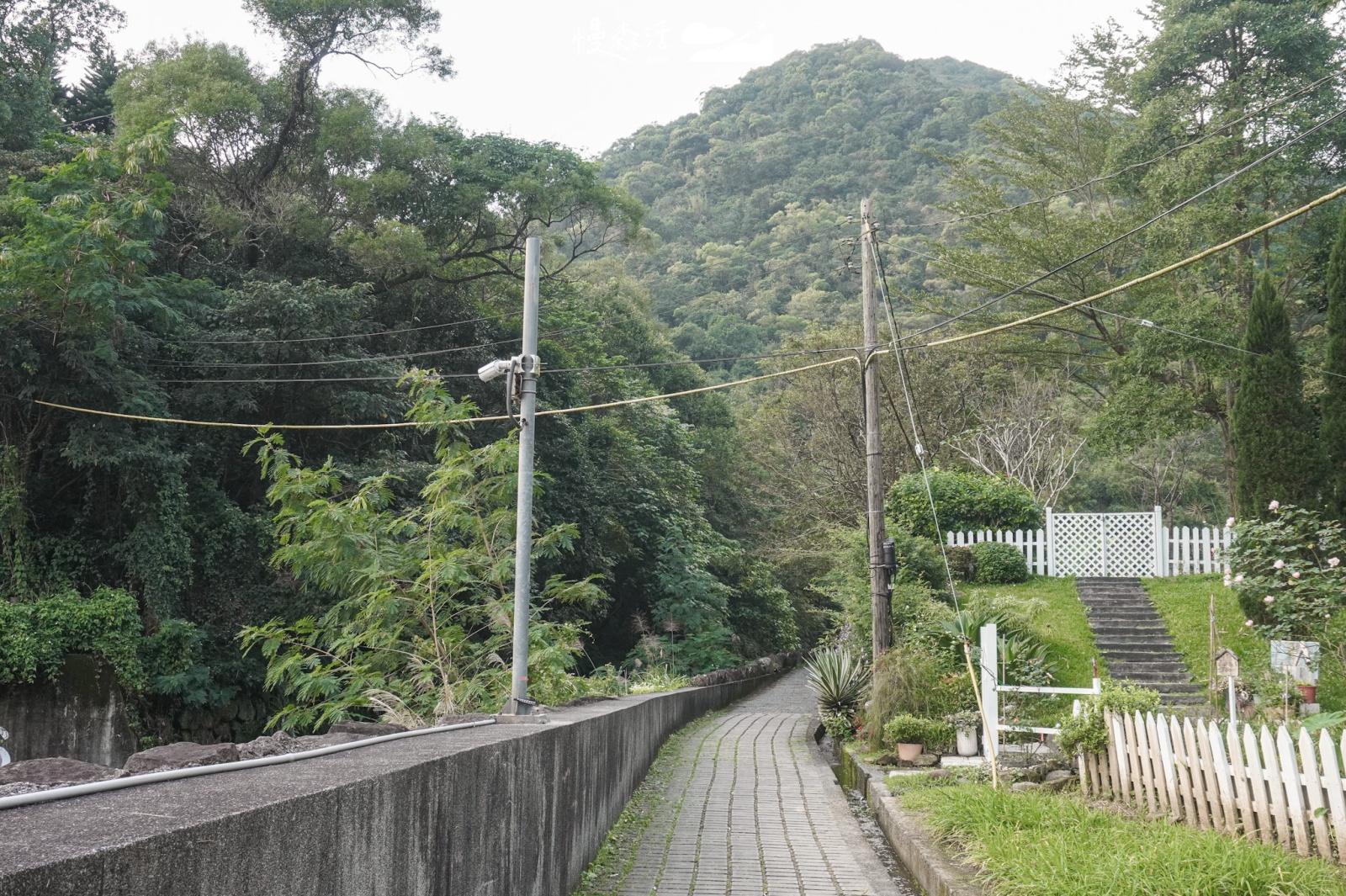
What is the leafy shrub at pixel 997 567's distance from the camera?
22234mm

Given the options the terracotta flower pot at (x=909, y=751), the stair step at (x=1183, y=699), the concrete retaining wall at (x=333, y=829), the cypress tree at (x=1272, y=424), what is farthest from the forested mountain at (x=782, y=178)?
the concrete retaining wall at (x=333, y=829)

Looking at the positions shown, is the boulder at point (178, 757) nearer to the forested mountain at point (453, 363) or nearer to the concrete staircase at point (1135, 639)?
the forested mountain at point (453, 363)

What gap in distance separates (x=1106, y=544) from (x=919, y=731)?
1302 cm

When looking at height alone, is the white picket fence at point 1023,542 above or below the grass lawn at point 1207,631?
above

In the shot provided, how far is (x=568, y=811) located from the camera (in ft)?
18.4

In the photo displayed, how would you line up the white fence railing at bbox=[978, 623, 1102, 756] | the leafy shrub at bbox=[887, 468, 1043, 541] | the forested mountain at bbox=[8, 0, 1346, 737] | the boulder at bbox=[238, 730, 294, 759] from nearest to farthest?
the boulder at bbox=[238, 730, 294, 759] → the white fence railing at bbox=[978, 623, 1102, 756] → the forested mountain at bbox=[8, 0, 1346, 737] → the leafy shrub at bbox=[887, 468, 1043, 541]

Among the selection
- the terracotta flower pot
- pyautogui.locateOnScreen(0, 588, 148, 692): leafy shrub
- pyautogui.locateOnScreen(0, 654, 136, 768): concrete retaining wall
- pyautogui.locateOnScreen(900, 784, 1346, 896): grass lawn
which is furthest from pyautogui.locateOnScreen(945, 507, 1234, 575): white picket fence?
pyautogui.locateOnScreen(900, 784, 1346, 896): grass lawn

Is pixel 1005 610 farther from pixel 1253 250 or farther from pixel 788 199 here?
pixel 788 199

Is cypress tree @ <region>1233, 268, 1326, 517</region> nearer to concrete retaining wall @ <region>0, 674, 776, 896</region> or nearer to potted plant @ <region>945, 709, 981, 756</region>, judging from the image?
potted plant @ <region>945, 709, 981, 756</region>

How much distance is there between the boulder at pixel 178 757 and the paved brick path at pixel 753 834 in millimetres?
3666

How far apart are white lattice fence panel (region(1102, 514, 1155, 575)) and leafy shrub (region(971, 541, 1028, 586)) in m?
2.18

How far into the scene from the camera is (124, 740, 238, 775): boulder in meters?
2.84

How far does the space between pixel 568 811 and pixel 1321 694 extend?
46.4 feet

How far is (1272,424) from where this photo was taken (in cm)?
1861
